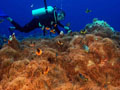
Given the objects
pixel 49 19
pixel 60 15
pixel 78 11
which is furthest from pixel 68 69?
pixel 78 11

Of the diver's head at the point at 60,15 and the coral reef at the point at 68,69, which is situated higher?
the diver's head at the point at 60,15

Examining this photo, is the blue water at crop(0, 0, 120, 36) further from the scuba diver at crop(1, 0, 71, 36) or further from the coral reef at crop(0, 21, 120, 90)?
the coral reef at crop(0, 21, 120, 90)

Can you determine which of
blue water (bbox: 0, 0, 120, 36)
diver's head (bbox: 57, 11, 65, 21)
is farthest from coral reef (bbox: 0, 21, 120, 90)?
blue water (bbox: 0, 0, 120, 36)

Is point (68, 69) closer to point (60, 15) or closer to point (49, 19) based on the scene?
point (60, 15)

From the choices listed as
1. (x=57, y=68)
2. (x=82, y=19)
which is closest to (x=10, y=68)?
(x=57, y=68)

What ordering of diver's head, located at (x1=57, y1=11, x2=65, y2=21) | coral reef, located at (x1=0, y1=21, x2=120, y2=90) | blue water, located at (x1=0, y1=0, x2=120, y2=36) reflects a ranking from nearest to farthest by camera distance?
coral reef, located at (x1=0, y1=21, x2=120, y2=90) < diver's head, located at (x1=57, y1=11, x2=65, y2=21) < blue water, located at (x1=0, y1=0, x2=120, y2=36)

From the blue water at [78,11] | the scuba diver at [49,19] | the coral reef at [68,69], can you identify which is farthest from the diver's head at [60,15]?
the blue water at [78,11]

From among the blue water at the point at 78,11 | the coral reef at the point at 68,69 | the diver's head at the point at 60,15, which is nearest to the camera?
the coral reef at the point at 68,69

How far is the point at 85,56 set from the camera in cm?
389

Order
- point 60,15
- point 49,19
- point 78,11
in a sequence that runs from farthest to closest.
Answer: point 78,11, point 49,19, point 60,15

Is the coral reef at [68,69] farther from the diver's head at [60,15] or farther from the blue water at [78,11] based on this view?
the blue water at [78,11]

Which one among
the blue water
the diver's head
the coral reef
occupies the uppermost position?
the blue water

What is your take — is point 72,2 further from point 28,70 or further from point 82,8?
point 28,70

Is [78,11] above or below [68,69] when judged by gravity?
above
